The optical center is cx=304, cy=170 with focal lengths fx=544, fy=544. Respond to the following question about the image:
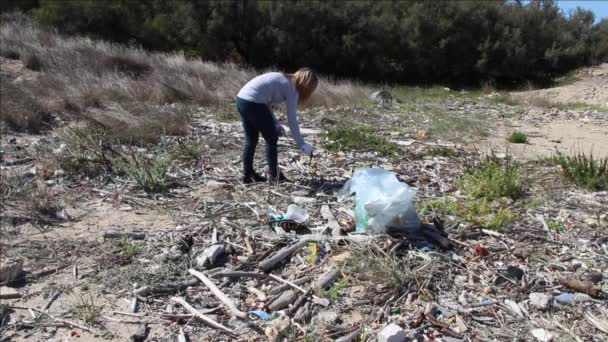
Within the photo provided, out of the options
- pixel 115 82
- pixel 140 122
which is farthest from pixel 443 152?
pixel 115 82

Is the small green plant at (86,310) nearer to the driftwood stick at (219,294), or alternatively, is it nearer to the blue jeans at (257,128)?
the driftwood stick at (219,294)

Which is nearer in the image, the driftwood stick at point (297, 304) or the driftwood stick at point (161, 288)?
the driftwood stick at point (297, 304)

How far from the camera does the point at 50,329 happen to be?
318 centimetres

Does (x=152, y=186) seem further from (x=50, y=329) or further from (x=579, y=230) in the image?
(x=579, y=230)

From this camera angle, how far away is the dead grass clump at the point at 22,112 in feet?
25.3

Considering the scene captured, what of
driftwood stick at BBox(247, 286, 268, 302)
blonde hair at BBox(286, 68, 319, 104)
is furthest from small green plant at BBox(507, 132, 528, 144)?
driftwood stick at BBox(247, 286, 268, 302)

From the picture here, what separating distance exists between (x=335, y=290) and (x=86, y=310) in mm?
1502

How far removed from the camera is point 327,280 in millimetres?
3438

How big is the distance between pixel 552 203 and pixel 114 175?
4226mm

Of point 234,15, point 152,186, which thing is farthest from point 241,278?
point 234,15

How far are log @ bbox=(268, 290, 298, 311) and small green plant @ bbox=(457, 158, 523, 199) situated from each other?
7.49 feet

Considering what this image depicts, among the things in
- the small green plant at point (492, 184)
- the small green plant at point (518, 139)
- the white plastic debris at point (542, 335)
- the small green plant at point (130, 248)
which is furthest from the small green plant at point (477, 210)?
the small green plant at point (518, 139)

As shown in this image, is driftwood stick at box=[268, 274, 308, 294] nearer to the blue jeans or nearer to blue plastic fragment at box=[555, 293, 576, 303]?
blue plastic fragment at box=[555, 293, 576, 303]

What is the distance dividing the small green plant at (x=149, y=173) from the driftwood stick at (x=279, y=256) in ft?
6.20
